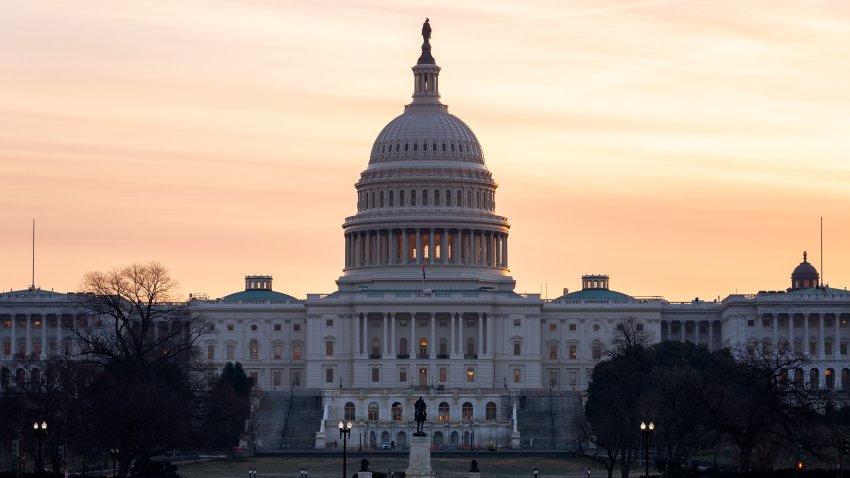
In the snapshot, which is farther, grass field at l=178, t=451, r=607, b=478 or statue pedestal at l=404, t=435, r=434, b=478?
grass field at l=178, t=451, r=607, b=478

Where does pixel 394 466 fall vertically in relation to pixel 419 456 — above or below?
below

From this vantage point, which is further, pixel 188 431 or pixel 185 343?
pixel 185 343

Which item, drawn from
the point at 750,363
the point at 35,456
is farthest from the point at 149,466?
the point at 750,363

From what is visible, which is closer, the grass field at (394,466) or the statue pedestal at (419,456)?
the statue pedestal at (419,456)

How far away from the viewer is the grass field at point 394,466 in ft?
550

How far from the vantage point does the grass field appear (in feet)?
550

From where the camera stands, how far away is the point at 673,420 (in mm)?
159250

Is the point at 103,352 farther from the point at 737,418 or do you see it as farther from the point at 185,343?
the point at 737,418

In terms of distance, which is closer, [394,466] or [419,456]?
[419,456]

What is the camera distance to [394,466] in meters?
179

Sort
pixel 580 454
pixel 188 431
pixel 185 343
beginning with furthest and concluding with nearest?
pixel 580 454
pixel 185 343
pixel 188 431

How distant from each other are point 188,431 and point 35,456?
12.2 metres

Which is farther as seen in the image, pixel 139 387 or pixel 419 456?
pixel 139 387

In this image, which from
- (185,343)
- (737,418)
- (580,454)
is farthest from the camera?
(580,454)
